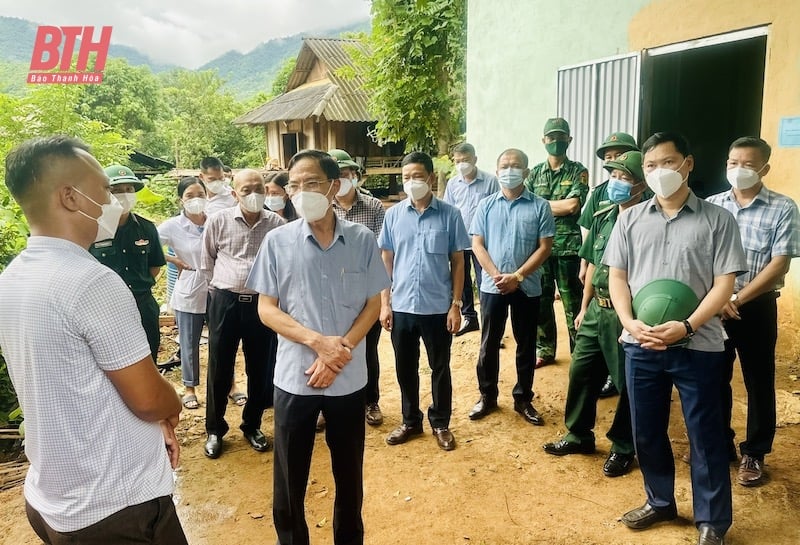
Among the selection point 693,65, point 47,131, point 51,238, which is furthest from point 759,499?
point 47,131

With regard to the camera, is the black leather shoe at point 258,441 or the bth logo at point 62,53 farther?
the bth logo at point 62,53

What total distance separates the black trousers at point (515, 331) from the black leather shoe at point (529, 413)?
0.04 meters

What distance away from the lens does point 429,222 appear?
4137mm

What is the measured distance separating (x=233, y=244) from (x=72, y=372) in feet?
8.30

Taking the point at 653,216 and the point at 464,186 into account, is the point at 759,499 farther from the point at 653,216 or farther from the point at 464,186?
the point at 464,186

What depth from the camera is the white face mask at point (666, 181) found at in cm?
286

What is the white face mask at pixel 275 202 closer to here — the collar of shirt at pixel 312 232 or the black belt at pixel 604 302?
the collar of shirt at pixel 312 232

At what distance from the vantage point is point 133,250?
3947 mm

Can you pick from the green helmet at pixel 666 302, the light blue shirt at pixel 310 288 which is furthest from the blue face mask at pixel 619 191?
the light blue shirt at pixel 310 288

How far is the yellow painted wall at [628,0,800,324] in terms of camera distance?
16.7 ft

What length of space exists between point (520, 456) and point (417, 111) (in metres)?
9.15

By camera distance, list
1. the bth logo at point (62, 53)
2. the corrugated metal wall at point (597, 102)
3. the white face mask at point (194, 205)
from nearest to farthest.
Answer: the white face mask at point (194, 205), the corrugated metal wall at point (597, 102), the bth logo at point (62, 53)

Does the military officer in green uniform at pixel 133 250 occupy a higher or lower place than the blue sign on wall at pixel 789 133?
lower

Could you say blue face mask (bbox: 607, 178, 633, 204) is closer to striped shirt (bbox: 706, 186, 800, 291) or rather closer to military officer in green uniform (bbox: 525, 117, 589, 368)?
striped shirt (bbox: 706, 186, 800, 291)
